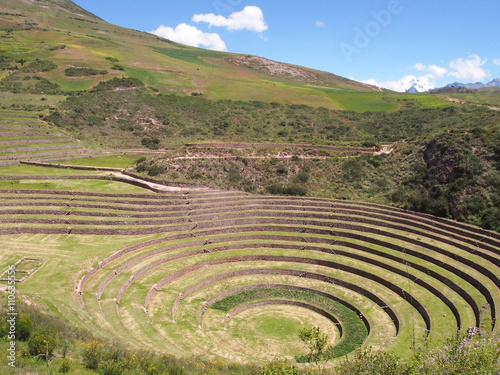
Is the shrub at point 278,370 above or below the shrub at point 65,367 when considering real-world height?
above

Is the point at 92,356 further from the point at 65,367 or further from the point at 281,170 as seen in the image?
the point at 281,170

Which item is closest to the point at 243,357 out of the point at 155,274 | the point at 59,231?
the point at 155,274

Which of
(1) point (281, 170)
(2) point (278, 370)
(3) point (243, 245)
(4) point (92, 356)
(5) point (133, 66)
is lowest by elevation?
(4) point (92, 356)

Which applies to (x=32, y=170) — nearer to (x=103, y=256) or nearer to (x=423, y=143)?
(x=103, y=256)

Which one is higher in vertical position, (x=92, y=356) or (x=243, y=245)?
(x=243, y=245)

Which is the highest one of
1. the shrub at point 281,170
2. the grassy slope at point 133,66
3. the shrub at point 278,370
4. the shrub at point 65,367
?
the grassy slope at point 133,66

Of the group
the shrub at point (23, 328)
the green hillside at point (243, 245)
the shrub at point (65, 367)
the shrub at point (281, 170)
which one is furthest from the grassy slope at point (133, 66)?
the shrub at point (65, 367)

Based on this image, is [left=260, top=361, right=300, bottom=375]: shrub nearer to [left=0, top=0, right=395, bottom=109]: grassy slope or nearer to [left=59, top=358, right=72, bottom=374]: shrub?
[left=59, top=358, right=72, bottom=374]: shrub

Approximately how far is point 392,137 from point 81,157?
2066 inches

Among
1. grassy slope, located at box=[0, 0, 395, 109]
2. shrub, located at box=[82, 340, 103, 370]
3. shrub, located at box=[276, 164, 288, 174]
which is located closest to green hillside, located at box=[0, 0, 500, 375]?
shrub, located at box=[82, 340, 103, 370]

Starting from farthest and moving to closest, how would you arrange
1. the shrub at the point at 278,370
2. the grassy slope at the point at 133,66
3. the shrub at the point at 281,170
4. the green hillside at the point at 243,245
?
the grassy slope at the point at 133,66 < the shrub at the point at 281,170 < the green hillside at the point at 243,245 < the shrub at the point at 278,370

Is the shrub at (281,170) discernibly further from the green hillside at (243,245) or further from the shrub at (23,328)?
the shrub at (23,328)

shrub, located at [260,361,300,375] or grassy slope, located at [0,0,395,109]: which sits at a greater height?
grassy slope, located at [0,0,395,109]

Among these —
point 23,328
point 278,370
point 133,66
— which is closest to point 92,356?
point 23,328
